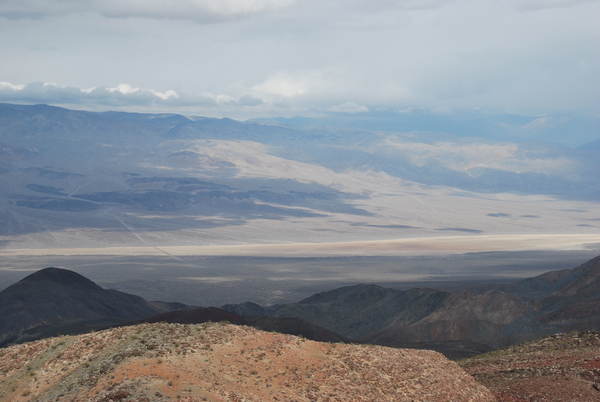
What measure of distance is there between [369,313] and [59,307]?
29.2 m

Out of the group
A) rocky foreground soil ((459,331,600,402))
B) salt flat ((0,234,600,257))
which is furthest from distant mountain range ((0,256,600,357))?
salt flat ((0,234,600,257))

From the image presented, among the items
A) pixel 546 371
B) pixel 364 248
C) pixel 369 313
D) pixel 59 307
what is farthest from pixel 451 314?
pixel 364 248

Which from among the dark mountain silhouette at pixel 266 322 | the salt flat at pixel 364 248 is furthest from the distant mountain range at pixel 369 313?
the salt flat at pixel 364 248

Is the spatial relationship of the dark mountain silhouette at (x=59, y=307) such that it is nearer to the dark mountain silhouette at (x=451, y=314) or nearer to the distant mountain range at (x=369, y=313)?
the distant mountain range at (x=369, y=313)

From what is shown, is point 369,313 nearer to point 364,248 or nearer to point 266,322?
point 266,322

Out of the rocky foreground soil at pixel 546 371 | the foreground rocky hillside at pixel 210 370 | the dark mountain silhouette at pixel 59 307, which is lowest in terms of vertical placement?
the dark mountain silhouette at pixel 59 307

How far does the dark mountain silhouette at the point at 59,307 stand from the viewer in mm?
47281

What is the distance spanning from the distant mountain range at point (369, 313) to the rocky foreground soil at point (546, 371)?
12.5 metres

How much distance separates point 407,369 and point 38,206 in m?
173

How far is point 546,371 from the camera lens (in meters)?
19.0

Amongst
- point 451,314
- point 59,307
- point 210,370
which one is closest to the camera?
point 210,370

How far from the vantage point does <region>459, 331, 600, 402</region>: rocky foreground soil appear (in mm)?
17234

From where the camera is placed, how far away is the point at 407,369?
16.8 meters

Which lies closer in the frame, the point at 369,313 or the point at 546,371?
the point at 546,371
